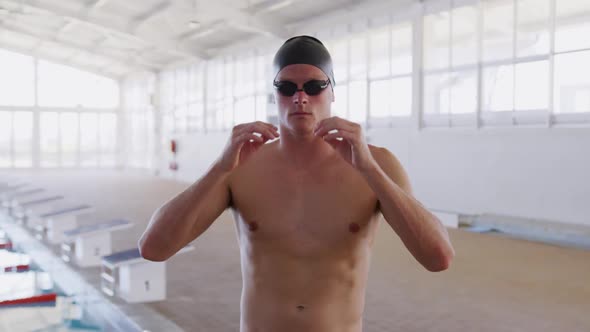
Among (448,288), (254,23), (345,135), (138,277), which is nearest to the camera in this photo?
(345,135)

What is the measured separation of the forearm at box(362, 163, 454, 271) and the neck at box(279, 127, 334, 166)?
11.6 inches

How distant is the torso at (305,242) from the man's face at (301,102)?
0.19 metres

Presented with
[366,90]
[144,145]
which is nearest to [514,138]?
[366,90]

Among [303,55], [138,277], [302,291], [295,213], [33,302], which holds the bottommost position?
[33,302]

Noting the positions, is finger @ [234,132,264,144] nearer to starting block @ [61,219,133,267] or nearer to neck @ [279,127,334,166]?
neck @ [279,127,334,166]

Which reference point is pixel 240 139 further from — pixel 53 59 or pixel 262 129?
pixel 53 59

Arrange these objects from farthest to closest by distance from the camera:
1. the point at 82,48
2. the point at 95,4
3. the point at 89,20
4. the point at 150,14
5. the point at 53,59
→ the point at 53,59 < the point at 82,48 < the point at 89,20 < the point at 150,14 < the point at 95,4

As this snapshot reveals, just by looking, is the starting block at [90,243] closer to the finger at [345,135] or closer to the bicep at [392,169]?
the bicep at [392,169]

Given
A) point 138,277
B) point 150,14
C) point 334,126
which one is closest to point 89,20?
point 150,14

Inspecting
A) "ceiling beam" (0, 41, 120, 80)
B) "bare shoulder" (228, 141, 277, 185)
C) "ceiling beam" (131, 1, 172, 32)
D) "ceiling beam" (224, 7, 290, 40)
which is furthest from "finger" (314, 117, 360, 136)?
"ceiling beam" (0, 41, 120, 80)

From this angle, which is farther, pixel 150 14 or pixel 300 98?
pixel 150 14

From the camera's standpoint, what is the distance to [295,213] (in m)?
1.75

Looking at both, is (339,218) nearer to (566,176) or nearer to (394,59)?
(566,176)

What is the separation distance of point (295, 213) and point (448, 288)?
5338mm
